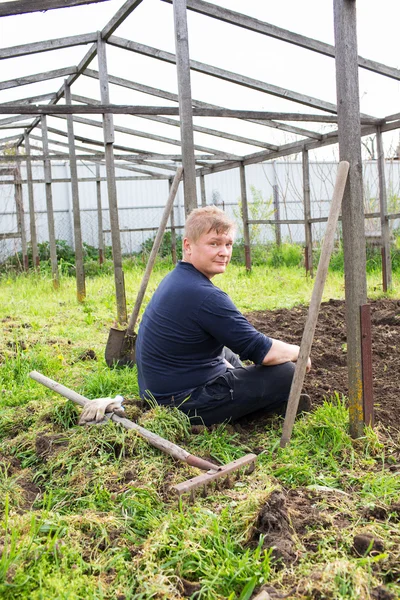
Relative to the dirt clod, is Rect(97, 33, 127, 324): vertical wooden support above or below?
above

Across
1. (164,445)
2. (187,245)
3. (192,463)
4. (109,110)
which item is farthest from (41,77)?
(192,463)

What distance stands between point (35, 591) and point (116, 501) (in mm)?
752

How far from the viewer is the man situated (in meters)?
3.28

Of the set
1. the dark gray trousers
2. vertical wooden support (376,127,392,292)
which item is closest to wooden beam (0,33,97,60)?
vertical wooden support (376,127,392,292)

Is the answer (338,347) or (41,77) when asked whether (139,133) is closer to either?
(41,77)

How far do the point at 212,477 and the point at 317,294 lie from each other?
1039 millimetres

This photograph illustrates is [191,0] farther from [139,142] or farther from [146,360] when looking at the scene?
[139,142]

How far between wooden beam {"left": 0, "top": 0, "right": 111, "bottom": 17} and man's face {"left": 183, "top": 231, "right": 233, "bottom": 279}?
6.62ft

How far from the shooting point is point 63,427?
11.3 ft

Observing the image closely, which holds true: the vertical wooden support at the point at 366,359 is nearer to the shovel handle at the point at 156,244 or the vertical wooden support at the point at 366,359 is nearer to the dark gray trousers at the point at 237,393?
the dark gray trousers at the point at 237,393

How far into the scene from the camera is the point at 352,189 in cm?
299

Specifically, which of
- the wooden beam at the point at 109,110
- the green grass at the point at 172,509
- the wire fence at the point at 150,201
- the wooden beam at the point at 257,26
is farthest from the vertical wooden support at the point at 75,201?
the wire fence at the point at 150,201

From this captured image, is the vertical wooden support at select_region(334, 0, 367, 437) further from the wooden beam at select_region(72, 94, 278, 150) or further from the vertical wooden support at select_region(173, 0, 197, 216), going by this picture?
the wooden beam at select_region(72, 94, 278, 150)

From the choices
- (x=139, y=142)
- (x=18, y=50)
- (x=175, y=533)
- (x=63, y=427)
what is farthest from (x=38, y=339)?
(x=139, y=142)
